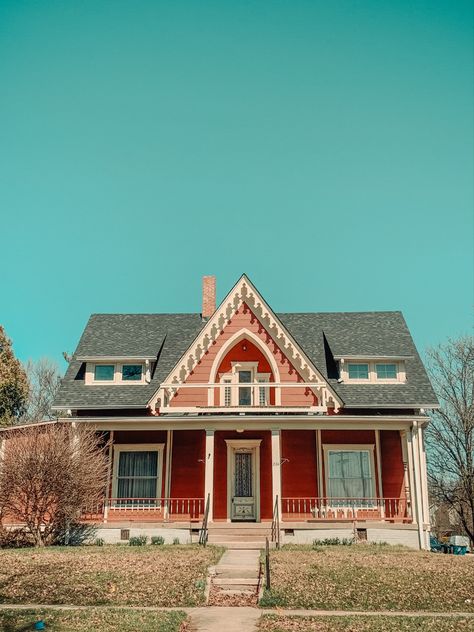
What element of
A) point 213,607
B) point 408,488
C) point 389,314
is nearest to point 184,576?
point 213,607

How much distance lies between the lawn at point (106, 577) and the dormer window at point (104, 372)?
9079mm

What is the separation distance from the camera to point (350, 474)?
23047mm

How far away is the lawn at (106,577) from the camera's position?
459 inches

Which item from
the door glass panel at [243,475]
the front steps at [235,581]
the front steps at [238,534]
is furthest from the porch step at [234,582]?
the door glass panel at [243,475]

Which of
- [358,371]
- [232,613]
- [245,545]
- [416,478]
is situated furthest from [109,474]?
[232,613]

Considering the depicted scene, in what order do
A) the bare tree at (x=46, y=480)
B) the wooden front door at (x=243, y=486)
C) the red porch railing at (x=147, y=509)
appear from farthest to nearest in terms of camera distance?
the wooden front door at (x=243, y=486) < the red porch railing at (x=147, y=509) < the bare tree at (x=46, y=480)

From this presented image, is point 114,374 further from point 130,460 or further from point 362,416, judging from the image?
point 362,416

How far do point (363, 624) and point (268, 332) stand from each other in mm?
14576

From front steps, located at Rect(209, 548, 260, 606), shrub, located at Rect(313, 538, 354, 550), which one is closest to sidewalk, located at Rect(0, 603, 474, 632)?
front steps, located at Rect(209, 548, 260, 606)

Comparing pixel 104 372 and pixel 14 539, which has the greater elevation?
pixel 104 372

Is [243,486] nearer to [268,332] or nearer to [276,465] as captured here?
[276,465]

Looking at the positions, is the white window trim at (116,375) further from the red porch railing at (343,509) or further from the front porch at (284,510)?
the red porch railing at (343,509)

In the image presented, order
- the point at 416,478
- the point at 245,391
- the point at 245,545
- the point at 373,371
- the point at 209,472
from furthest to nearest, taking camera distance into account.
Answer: the point at 373,371 < the point at 245,391 < the point at 416,478 < the point at 209,472 < the point at 245,545

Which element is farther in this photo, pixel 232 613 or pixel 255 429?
pixel 255 429
